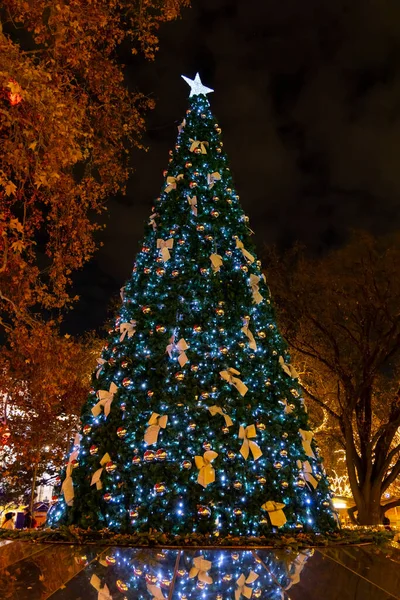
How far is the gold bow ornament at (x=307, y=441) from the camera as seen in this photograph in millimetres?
5312

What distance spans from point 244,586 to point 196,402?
2127mm

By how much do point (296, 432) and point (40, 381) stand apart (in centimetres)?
681

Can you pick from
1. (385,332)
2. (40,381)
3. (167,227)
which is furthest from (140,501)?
(385,332)

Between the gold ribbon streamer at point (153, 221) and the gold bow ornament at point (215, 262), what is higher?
the gold ribbon streamer at point (153, 221)

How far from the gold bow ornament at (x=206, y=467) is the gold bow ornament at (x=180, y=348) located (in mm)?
1037

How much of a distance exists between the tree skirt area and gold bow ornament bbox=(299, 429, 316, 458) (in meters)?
0.92

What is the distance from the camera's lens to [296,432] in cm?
538

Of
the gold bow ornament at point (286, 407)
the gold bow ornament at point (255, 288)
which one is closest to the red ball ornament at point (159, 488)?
the gold bow ornament at point (286, 407)

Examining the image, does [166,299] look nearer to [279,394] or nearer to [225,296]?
[225,296]

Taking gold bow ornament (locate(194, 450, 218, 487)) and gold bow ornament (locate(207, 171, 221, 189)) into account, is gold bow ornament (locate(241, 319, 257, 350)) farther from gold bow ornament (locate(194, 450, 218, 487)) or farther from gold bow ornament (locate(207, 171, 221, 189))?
gold bow ornament (locate(207, 171, 221, 189))

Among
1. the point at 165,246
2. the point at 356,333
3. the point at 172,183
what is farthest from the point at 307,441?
the point at 356,333

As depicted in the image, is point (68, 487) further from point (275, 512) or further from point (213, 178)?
point (213, 178)

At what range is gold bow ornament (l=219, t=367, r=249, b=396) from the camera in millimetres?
5203

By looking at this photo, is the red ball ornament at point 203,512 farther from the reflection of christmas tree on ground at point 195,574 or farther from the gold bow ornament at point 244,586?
the gold bow ornament at point 244,586
